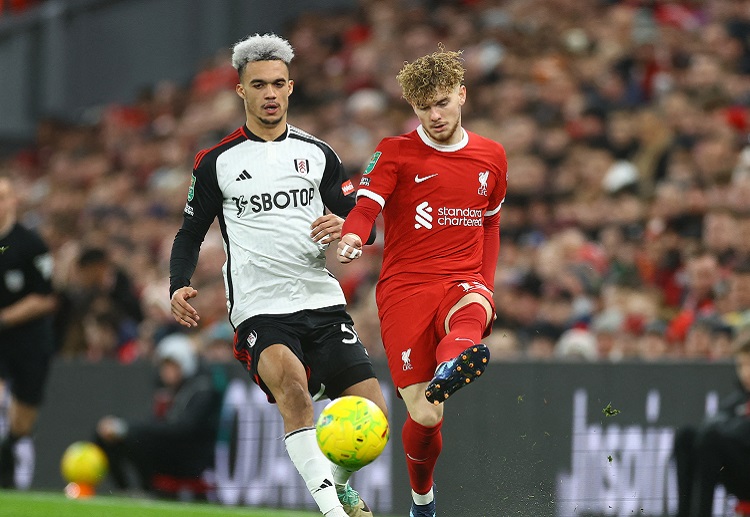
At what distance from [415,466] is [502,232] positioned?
233 inches

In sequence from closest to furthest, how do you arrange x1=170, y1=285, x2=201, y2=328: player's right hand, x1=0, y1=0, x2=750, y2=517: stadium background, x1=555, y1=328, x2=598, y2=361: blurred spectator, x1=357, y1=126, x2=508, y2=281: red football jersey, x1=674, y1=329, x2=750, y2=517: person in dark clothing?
x1=170, y1=285, x2=201, y2=328: player's right hand → x1=357, y1=126, x2=508, y2=281: red football jersey → x1=674, y1=329, x2=750, y2=517: person in dark clothing → x1=0, y1=0, x2=750, y2=517: stadium background → x1=555, y1=328, x2=598, y2=361: blurred spectator

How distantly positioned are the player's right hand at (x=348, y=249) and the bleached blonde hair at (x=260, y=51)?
3.82 ft

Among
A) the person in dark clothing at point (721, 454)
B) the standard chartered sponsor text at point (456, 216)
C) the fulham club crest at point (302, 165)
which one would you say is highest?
the fulham club crest at point (302, 165)

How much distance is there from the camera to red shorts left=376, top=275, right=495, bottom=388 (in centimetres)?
775

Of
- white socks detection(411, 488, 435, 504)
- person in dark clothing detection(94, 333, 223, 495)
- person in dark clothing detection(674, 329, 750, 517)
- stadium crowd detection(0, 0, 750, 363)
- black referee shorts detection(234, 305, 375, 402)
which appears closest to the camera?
black referee shorts detection(234, 305, 375, 402)

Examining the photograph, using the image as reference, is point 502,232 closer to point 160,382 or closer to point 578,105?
point 578,105

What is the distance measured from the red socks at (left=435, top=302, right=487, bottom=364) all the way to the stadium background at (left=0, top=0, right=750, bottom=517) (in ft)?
6.37

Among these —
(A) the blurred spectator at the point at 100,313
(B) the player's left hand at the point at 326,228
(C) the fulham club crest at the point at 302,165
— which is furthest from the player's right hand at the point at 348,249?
(A) the blurred spectator at the point at 100,313

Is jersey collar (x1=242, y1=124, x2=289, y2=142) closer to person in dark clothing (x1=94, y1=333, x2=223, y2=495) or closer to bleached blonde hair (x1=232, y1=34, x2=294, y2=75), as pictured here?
bleached blonde hair (x1=232, y1=34, x2=294, y2=75)

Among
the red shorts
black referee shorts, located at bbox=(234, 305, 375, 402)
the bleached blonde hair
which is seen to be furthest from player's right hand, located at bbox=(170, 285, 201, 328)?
the bleached blonde hair

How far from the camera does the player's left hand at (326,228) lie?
7410 millimetres

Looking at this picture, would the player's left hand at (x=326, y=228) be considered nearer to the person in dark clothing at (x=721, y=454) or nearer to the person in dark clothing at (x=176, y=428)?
the person in dark clothing at (x=721, y=454)

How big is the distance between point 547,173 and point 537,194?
1.12ft

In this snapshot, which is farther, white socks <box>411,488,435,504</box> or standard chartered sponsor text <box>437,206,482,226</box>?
white socks <box>411,488,435,504</box>
